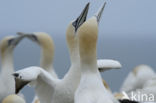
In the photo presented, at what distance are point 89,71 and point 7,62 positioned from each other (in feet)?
13.2

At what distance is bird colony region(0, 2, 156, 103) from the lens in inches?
234

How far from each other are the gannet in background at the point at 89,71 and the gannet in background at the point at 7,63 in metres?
3.14

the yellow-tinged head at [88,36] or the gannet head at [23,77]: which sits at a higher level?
the yellow-tinged head at [88,36]

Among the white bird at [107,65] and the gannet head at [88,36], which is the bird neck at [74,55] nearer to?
the white bird at [107,65]

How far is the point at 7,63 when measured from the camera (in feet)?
32.8

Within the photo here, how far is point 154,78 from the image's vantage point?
8.07 metres

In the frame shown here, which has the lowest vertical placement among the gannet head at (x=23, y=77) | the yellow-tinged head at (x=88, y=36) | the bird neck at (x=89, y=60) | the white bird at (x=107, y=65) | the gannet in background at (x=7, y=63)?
the gannet in background at (x=7, y=63)

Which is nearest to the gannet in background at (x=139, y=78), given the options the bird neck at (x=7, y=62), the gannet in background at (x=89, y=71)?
the bird neck at (x=7, y=62)

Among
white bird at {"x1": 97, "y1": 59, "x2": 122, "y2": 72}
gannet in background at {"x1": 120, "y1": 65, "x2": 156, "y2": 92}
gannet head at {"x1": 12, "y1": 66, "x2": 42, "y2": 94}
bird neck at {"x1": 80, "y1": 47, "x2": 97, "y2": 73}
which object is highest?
bird neck at {"x1": 80, "y1": 47, "x2": 97, "y2": 73}

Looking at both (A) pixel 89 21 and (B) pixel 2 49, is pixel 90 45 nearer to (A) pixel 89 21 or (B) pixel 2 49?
(A) pixel 89 21

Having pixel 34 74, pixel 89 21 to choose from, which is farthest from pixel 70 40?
pixel 89 21

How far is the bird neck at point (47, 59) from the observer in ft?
30.2

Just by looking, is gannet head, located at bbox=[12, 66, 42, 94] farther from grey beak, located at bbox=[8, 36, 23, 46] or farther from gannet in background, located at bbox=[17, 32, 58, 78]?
grey beak, located at bbox=[8, 36, 23, 46]

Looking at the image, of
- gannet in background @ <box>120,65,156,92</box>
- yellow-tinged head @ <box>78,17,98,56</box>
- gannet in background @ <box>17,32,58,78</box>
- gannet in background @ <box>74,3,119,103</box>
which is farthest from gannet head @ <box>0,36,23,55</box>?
yellow-tinged head @ <box>78,17,98,56</box>
